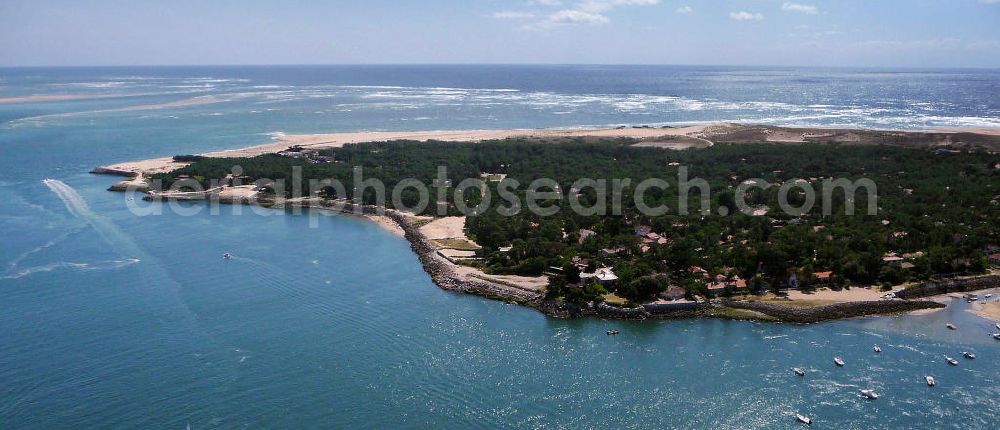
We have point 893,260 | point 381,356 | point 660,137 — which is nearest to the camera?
point 381,356

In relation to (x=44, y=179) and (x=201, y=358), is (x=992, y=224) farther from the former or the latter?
(x=44, y=179)

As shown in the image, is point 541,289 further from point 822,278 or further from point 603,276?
point 822,278

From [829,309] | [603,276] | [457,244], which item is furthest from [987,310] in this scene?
[457,244]

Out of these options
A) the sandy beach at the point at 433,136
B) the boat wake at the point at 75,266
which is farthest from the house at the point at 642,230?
the sandy beach at the point at 433,136

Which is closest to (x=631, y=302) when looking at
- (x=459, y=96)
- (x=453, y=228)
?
(x=453, y=228)

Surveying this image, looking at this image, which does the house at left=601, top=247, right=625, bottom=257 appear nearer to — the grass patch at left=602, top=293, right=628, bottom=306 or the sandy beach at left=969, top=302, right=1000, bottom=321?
the grass patch at left=602, top=293, right=628, bottom=306

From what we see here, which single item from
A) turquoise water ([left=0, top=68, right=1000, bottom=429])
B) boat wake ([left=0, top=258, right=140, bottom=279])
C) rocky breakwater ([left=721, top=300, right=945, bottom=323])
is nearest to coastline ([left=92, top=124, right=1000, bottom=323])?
rocky breakwater ([left=721, top=300, right=945, bottom=323])
